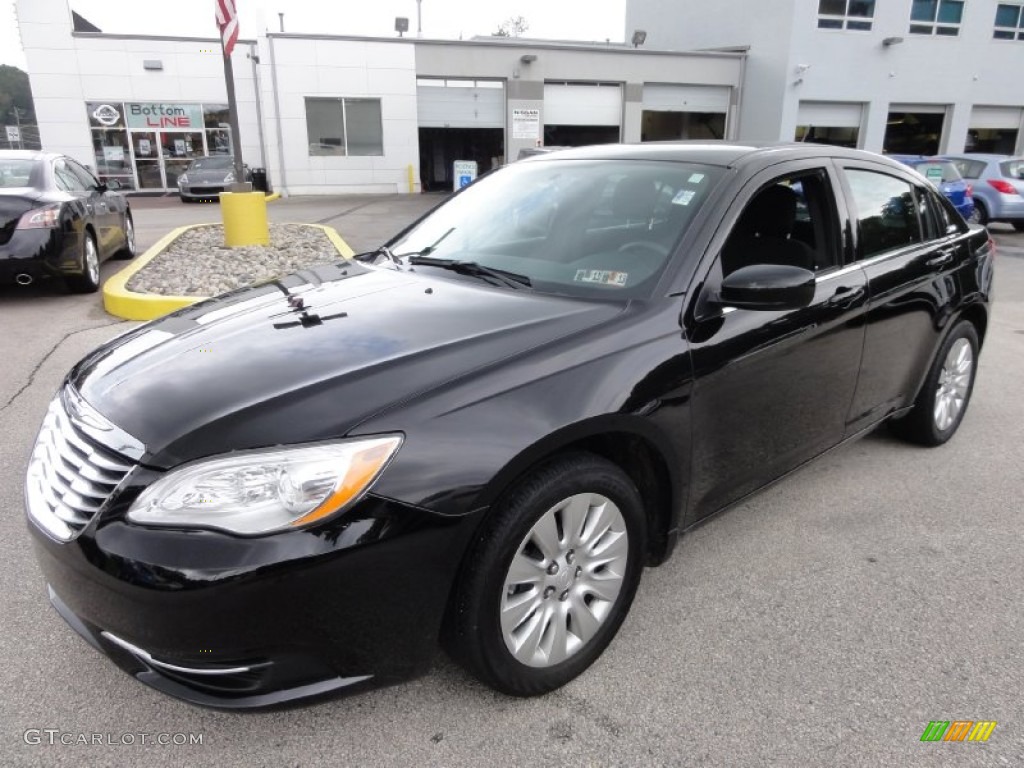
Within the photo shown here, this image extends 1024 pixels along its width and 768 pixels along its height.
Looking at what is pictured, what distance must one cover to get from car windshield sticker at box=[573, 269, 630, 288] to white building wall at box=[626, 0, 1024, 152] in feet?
84.5

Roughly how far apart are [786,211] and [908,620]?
5.41ft

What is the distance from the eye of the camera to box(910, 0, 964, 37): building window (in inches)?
1038

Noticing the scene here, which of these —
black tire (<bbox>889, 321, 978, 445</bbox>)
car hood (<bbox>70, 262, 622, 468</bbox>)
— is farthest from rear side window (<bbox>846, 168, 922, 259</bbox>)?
car hood (<bbox>70, 262, 622, 468</bbox>)

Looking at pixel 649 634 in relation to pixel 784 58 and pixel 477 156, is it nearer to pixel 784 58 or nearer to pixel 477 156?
pixel 784 58

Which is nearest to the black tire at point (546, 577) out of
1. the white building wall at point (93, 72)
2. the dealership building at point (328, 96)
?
the dealership building at point (328, 96)

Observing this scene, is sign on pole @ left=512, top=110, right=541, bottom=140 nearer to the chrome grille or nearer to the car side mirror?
the car side mirror

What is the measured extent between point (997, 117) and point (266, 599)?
34.7m

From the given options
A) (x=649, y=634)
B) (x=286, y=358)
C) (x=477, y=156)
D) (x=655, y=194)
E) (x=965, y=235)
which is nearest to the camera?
(x=286, y=358)

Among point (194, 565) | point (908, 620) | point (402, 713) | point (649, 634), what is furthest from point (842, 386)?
point (194, 565)

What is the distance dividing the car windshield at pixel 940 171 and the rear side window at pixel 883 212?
44.0 ft

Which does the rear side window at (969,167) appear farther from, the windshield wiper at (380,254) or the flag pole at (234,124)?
the windshield wiper at (380,254)

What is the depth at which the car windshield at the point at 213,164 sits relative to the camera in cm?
2306

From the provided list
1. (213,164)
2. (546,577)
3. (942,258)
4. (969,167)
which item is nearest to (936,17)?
(969,167)

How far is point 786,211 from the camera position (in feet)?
10.4
